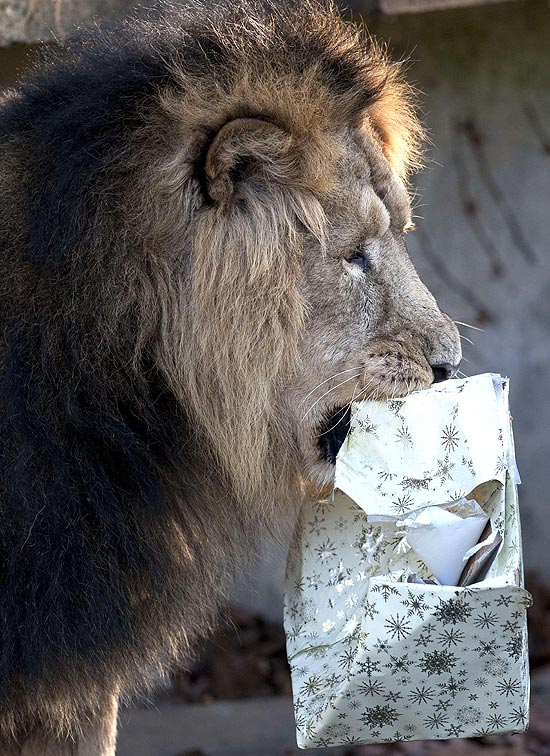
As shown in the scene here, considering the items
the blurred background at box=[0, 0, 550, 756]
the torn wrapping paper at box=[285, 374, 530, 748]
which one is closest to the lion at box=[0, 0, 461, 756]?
the torn wrapping paper at box=[285, 374, 530, 748]

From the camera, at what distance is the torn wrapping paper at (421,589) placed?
1.74 m

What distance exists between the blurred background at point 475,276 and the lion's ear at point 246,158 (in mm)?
1924

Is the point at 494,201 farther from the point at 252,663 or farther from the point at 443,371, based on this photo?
the point at 443,371

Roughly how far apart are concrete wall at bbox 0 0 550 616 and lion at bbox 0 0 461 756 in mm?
1925

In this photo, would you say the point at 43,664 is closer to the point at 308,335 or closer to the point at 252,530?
the point at 252,530

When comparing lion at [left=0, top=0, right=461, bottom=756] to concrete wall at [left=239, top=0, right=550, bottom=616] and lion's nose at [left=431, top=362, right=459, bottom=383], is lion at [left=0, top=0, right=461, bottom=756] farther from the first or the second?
concrete wall at [left=239, top=0, right=550, bottom=616]

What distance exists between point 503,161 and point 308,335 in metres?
2.32

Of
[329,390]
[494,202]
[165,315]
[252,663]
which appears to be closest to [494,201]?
[494,202]

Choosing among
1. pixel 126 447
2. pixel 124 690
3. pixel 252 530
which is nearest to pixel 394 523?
pixel 252 530

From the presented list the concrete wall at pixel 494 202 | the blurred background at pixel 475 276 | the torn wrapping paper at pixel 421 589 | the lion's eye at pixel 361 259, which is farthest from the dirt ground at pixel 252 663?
the lion's eye at pixel 361 259

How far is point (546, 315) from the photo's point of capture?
4.16 metres

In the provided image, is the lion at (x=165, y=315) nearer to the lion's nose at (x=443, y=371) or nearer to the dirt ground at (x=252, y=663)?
the lion's nose at (x=443, y=371)

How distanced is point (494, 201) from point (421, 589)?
2.63 m

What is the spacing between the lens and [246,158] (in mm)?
1958
